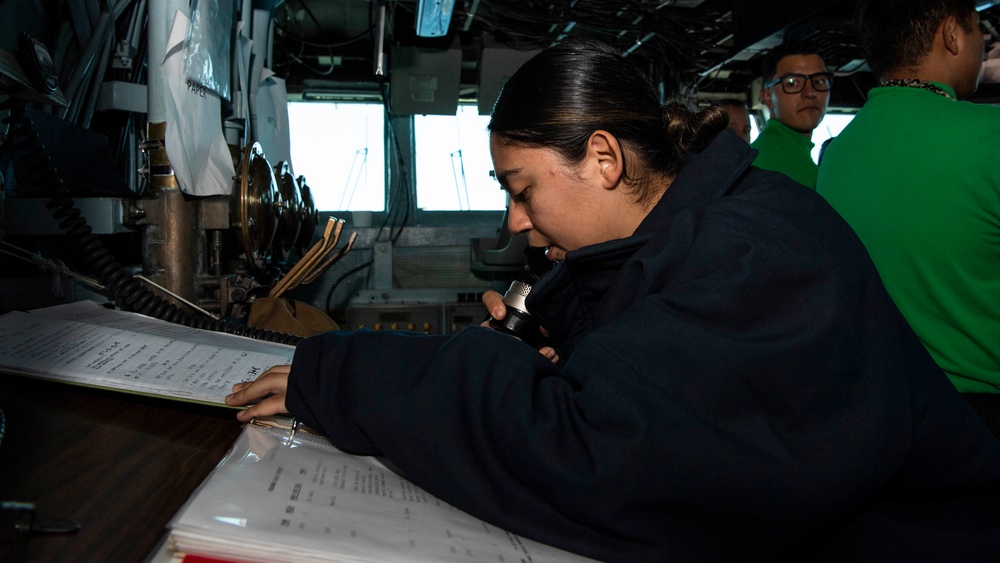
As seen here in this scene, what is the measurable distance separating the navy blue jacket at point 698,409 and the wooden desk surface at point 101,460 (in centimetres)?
15

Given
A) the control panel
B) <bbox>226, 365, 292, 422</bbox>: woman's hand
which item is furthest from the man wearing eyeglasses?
<bbox>226, 365, 292, 422</bbox>: woman's hand

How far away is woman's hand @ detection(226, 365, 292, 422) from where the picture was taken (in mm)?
716

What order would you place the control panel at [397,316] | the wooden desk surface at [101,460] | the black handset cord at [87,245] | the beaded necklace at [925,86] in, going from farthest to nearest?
the control panel at [397,316] → the beaded necklace at [925,86] → the black handset cord at [87,245] → the wooden desk surface at [101,460]

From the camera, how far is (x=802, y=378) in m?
0.55

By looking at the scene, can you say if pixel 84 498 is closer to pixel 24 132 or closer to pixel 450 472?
pixel 450 472

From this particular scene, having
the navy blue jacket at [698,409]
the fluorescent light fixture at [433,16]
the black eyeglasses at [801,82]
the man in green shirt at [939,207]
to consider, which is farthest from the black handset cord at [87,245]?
the black eyeglasses at [801,82]

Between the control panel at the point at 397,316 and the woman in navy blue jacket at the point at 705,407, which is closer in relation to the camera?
the woman in navy blue jacket at the point at 705,407

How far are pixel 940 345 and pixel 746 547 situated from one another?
1046mm

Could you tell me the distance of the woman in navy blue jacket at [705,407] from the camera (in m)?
0.52

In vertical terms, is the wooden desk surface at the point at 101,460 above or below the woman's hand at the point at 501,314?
below

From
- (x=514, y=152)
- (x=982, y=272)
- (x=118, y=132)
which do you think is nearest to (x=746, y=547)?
(x=514, y=152)

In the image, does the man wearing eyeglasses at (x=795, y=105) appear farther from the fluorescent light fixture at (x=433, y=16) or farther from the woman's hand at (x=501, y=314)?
the woman's hand at (x=501, y=314)

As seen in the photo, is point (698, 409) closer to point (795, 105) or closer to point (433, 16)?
point (795, 105)

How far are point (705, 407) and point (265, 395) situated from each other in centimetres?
49
